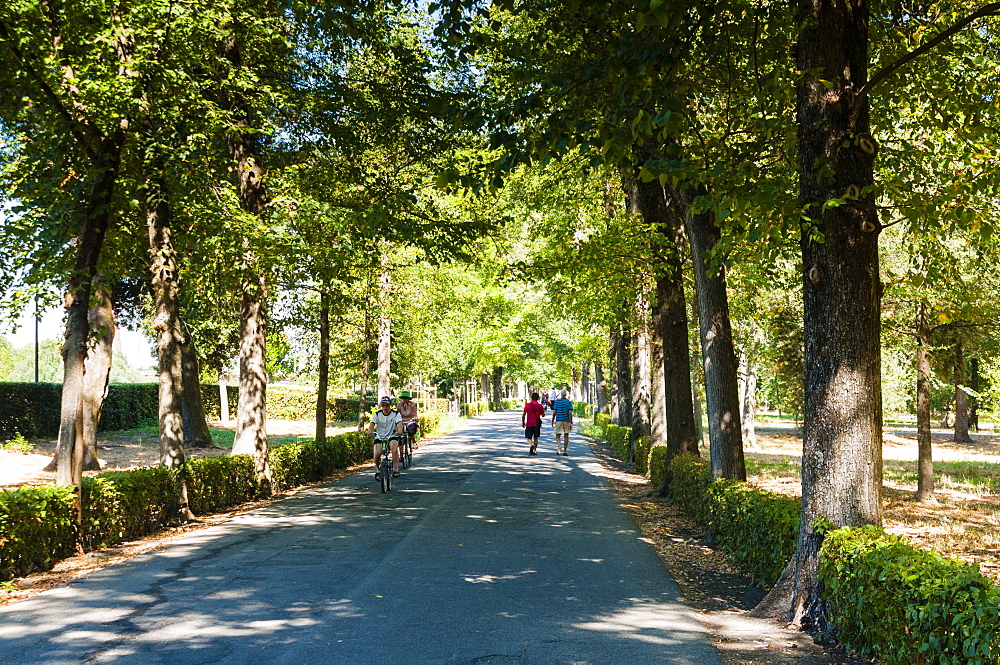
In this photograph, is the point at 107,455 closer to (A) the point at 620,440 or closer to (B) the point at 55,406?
(B) the point at 55,406

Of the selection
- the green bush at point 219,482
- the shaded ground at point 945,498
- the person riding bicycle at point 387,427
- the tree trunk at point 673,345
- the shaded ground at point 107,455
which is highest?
the tree trunk at point 673,345

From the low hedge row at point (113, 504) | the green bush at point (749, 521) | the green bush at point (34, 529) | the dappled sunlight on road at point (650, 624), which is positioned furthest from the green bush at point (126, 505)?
the green bush at point (749, 521)

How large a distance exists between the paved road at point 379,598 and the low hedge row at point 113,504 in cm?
86

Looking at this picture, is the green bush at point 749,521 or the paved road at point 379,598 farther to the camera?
the green bush at point 749,521

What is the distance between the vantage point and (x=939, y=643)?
4.38 meters

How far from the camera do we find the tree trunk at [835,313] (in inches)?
256

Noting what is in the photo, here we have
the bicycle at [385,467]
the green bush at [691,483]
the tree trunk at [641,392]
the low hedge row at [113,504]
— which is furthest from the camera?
the tree trunk at [641,392]

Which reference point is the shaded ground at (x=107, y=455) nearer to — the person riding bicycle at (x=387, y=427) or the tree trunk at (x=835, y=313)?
the person riding bicycle at (x=387, y=427)

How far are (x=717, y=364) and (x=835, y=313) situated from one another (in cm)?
486

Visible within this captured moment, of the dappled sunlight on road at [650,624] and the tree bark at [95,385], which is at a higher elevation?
the tree bark at [95,385]

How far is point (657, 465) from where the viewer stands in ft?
54.0

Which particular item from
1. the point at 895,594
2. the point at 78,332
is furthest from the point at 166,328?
the point at 895,594

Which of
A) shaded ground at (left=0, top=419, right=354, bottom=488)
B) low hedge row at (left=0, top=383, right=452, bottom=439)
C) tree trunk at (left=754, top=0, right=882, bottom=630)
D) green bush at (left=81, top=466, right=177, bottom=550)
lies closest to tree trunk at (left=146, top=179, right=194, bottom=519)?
green bush at (left=81, top=466, right=177, bottom=550)

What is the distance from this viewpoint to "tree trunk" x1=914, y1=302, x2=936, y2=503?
15227 millimetres
